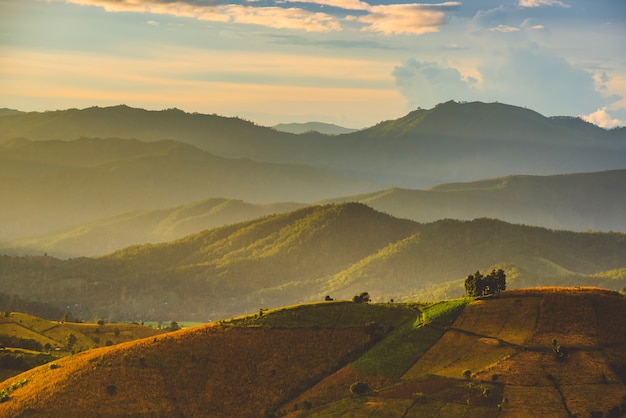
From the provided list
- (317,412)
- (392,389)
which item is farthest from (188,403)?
(392,389)

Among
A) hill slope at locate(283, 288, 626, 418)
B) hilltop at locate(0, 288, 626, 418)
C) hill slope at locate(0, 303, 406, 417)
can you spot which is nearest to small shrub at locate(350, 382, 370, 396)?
hilltop at locate(0, 288, 626, 418)

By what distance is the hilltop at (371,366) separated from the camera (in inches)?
5817

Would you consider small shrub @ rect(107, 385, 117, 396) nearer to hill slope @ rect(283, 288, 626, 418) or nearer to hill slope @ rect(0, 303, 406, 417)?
hill slope @ rect(0, 303, 406, 417)

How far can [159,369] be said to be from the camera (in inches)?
6708

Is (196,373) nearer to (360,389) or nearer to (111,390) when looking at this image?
(111,390)

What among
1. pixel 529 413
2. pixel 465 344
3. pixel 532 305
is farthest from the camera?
pixel 532 305

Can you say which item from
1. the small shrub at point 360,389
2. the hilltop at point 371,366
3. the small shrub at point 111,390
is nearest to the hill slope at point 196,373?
the small shrub at point 111,390

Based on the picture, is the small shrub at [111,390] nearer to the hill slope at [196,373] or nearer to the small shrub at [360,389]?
the hill slope at [196,373]

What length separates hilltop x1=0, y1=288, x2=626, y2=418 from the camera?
147750 mm

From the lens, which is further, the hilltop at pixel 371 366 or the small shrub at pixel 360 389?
the small shrub at pixel 360 389

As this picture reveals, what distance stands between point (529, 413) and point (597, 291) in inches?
2247

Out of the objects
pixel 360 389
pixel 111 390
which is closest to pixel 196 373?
pixel 111 390

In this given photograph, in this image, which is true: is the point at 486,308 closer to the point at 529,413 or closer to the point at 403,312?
the point at 403,312

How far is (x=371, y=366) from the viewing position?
166 meters
